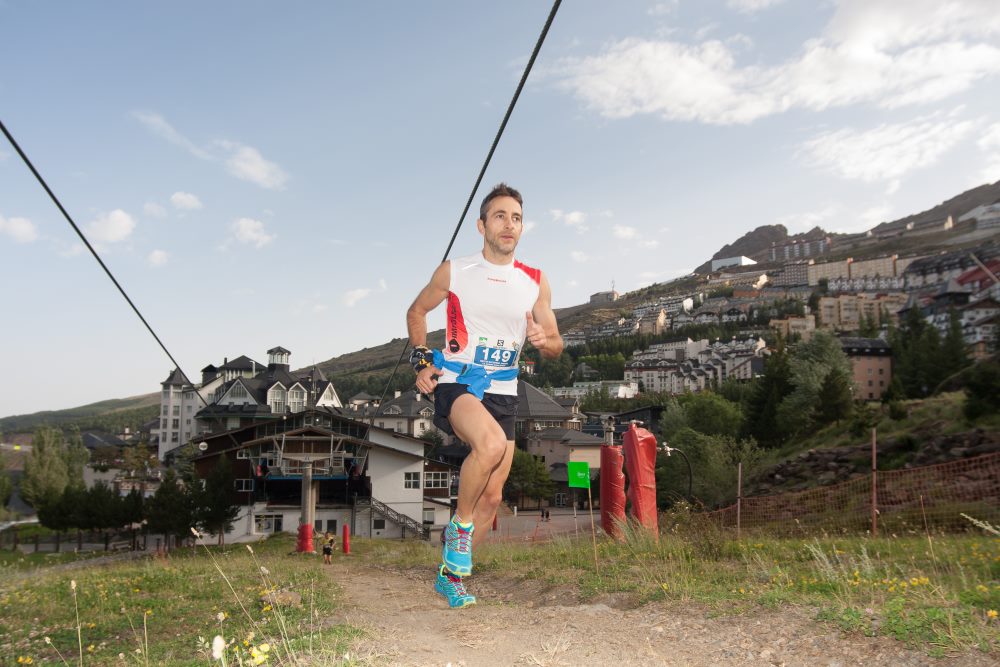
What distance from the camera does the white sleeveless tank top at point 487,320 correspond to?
6445mm

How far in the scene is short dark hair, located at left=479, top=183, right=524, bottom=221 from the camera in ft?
22.4

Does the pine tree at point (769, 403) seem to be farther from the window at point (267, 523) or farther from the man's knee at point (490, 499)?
the man's knee at point (490, 499)

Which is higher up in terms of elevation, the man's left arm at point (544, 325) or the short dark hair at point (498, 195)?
the short dark hair at point (498, 195)

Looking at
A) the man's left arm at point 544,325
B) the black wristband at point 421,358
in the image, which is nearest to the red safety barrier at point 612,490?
the man's left arm at point 544,325

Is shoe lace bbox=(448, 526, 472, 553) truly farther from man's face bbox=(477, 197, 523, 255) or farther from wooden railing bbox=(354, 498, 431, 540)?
wooden railing bbox=(354, 498, 431, 540)

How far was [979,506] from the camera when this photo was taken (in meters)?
13.8

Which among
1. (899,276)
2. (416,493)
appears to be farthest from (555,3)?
(899,276)

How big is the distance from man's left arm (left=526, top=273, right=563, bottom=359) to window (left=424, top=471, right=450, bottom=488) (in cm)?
3672

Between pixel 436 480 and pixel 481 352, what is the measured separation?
37680 mm

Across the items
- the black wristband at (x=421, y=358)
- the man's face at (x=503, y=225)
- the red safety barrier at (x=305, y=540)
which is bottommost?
the red safety barrier at (x=305, y=540)

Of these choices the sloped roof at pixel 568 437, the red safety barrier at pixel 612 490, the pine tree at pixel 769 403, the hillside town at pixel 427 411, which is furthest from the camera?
the sloped roof at pixel 568 437

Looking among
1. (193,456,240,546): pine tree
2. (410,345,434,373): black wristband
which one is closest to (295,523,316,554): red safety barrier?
(410,345,434,373): black wristband

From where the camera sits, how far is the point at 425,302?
6.82 m

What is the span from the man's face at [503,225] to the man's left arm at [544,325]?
→ 21.6 inches
